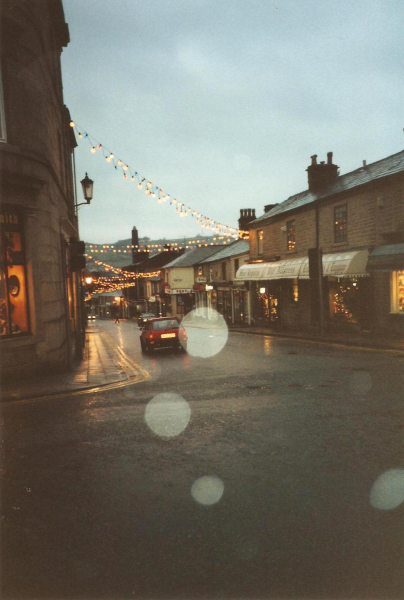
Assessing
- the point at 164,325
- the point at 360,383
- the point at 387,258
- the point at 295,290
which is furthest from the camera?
the point at 295,290

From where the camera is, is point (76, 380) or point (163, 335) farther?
point (163, 335)

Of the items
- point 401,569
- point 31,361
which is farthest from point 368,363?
point 401,569

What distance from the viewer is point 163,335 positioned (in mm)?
18391

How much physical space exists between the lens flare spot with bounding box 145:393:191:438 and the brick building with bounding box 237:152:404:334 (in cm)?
1183

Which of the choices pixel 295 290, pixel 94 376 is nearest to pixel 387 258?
pixel 295 290

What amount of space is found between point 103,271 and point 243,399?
4602 inches

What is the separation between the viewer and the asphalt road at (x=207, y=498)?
3260 millimetres

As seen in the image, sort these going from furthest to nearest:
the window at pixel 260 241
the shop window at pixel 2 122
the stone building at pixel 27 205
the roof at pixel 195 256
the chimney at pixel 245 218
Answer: the roof at pixel 195 256, the chimney at pixel 245 218, the window at pixel 260 241, the stone building at pixel 27 205, the shop window at pixel 2 122

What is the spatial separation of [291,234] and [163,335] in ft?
39.7

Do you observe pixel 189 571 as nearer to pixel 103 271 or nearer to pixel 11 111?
pixel 11 111

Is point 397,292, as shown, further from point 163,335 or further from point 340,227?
point 163,335

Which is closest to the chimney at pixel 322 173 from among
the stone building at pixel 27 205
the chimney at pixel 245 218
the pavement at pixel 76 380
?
the chimney at pixel 245 218

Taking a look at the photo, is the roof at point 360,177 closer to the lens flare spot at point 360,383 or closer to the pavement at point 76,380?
the lens flare spot at point 360,383

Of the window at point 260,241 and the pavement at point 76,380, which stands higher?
the window at point 260,241
